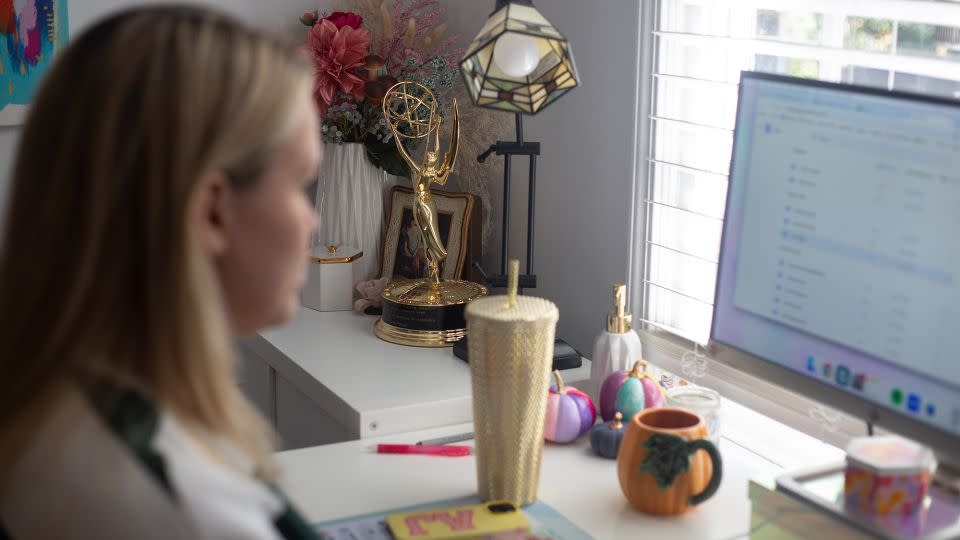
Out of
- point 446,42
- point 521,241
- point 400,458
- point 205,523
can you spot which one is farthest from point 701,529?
point 446,42

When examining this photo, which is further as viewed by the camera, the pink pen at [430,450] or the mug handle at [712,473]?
the pink pen at [430,450]

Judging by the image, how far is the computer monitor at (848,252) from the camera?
0.96m

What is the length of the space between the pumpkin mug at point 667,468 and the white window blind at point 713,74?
0.41 metres

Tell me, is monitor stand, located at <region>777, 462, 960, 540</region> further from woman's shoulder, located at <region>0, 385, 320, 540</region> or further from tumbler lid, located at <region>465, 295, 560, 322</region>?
woman's shoulder, located at <region>0, 385, 320, 540</region>

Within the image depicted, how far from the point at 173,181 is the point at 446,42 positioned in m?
1.38

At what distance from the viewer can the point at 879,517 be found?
0.98 m

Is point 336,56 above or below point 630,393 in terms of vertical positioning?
above

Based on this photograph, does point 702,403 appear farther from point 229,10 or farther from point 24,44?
point 24,44

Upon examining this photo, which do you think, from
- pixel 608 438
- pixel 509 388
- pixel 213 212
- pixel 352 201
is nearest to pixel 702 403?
pixel 608 438

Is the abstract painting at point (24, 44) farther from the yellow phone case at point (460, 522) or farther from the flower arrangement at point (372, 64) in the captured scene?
the yellow phone case at point (460, 522)

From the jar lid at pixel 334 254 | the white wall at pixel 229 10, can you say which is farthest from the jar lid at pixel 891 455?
the white wall at pixel 229 10

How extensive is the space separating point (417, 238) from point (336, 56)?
1.13 ft

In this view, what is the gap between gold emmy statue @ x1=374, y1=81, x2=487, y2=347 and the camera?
1.72 m

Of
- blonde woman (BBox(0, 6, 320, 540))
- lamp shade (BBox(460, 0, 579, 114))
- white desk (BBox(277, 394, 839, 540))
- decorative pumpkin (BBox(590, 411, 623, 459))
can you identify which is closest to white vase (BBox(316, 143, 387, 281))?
lamp shade (BBox(460, 0, 579, 114))
